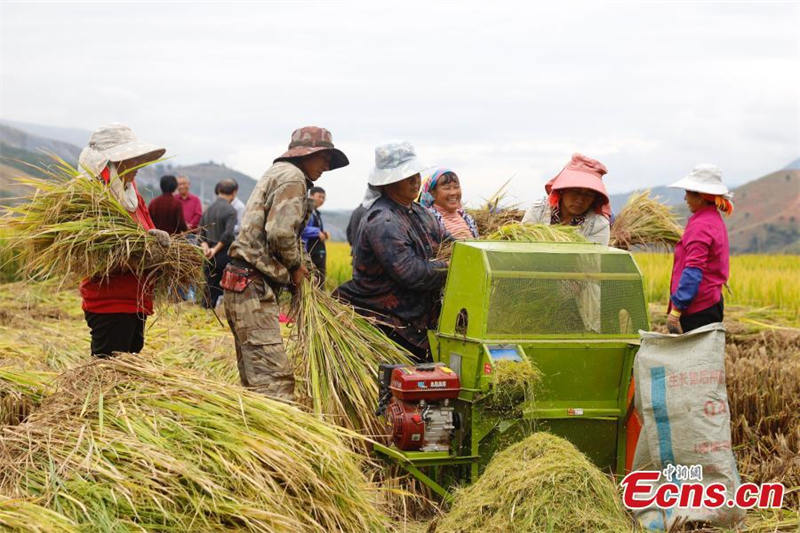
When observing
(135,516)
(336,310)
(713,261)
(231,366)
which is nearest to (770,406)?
(713,261)

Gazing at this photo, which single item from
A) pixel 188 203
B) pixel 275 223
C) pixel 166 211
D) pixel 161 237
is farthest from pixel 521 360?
pixel 188 203

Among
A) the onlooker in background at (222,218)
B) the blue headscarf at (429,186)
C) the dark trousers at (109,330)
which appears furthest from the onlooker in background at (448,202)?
the onlooker in background at (222,218)

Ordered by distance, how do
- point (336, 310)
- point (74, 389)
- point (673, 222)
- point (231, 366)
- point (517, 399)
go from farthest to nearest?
point (673, 222) → point (231, 366) → point (336, 310) → point (517, 399) → point (74, 389)

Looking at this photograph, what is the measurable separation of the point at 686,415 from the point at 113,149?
326cm

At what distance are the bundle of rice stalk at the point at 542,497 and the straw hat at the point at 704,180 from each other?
278 cm

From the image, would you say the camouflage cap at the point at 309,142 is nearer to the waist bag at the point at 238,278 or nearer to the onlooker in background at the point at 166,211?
the waist bag at the point at 238,278

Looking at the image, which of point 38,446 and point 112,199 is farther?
point 112,199

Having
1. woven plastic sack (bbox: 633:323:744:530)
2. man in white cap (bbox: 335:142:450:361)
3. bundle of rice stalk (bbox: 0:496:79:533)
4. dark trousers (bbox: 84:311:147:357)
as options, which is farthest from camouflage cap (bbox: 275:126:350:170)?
bundle of rice stalk (bbox: 0:496:79:533)

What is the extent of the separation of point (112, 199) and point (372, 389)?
1.72 m

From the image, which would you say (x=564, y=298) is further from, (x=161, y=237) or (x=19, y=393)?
(x=19, y=393)

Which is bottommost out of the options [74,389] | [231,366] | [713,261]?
[231,366]

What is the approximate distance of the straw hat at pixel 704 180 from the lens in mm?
6000

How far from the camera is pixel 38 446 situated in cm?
347

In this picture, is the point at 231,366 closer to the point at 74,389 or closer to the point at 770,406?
the point at 74,389
